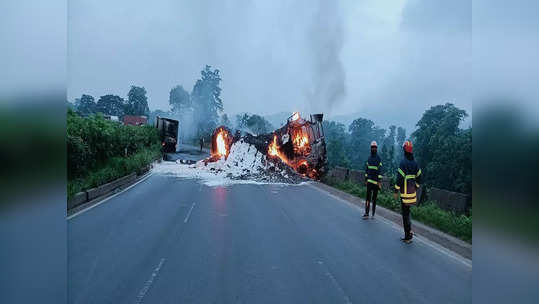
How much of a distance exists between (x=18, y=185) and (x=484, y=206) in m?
2.75

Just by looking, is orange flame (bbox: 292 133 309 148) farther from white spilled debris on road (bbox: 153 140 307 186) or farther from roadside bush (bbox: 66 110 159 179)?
roadside bush (bbox: 66 110 159 179)

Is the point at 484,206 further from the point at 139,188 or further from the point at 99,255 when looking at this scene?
the point at 139,188

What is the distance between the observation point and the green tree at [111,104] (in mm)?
98500

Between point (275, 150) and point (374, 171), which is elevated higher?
point (275, 150)

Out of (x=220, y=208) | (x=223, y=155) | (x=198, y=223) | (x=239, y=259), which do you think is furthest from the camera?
(x=223, y=155)

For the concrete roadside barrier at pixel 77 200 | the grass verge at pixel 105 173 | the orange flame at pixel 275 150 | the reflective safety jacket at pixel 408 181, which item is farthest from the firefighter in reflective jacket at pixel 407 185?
the orange flame at pixel 275 150

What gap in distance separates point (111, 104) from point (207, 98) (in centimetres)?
3214

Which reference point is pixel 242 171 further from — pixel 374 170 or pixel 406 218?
pixel 406 218

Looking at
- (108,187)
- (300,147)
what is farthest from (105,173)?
(300,147)

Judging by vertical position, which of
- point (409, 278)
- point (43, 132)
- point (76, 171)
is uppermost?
point (43, 132)

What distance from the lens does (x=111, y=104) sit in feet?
328

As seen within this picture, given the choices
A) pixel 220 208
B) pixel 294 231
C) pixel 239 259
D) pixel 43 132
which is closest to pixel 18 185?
pixel 43 132

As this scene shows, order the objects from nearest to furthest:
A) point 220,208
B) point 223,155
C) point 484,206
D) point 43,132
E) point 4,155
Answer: point 484,206 < point 4,155 < point 43,132 < point 220,208 < point 223,155

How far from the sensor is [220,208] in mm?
10992
